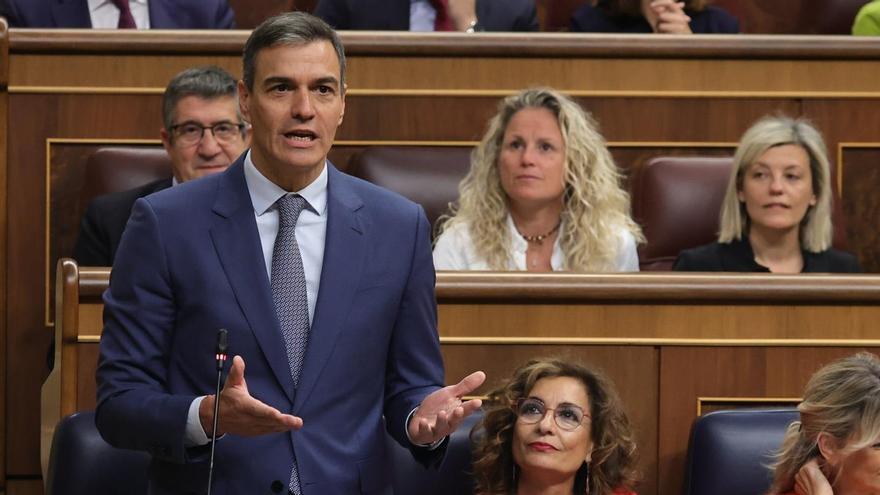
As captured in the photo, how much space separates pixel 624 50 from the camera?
6.59ft

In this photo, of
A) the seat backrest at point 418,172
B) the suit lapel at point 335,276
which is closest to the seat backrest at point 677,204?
the seat backrest at point 418,172

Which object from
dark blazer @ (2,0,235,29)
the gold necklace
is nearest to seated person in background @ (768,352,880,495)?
the gold necklace

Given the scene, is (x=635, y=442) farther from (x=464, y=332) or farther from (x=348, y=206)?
(x=348, y=206)

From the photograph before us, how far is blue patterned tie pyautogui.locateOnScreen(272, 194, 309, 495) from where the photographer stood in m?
0.98

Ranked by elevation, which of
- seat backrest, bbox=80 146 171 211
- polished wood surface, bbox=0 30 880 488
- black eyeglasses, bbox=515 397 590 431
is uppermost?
polished wood surface, bbox=0 30 880 488

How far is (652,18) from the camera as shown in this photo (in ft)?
7.10

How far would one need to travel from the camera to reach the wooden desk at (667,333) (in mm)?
1394

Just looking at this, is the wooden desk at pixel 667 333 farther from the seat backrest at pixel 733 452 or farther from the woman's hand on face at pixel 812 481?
the woman's hand on face at pixel 812 481

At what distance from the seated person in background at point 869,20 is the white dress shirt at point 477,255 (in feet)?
2.07

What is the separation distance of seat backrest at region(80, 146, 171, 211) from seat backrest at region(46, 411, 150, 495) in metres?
0.63

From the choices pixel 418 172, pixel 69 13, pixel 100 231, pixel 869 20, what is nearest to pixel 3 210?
pixel 100 231

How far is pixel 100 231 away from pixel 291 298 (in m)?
0.81

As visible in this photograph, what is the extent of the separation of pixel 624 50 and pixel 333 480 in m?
1.15

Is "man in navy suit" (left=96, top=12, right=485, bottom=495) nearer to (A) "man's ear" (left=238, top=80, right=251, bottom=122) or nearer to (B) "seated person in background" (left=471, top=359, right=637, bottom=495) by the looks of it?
(A) "man's ear" (left=238, top=80, right=251, bottom=122)
